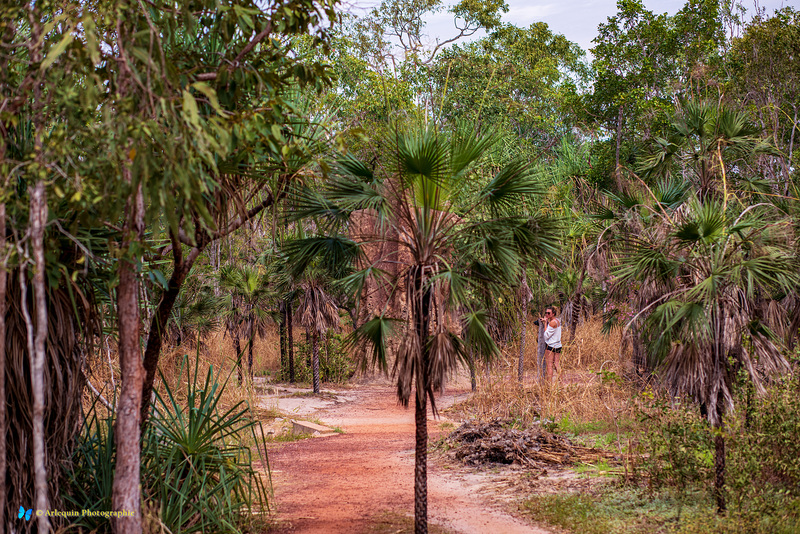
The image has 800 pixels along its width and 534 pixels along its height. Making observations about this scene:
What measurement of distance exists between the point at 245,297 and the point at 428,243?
12.8 meters

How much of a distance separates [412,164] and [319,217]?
1.15 meters

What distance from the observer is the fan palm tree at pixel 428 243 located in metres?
6.08

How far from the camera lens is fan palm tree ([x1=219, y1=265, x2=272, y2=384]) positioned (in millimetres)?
18000

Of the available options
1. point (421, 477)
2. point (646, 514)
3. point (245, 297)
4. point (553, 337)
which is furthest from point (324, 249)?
point (245, 297)

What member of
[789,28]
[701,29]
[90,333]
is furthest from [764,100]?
[90,333]

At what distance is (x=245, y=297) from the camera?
60.2ft

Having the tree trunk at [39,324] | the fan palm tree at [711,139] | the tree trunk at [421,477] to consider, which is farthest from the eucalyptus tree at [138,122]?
the fan palm tree at [711,139]

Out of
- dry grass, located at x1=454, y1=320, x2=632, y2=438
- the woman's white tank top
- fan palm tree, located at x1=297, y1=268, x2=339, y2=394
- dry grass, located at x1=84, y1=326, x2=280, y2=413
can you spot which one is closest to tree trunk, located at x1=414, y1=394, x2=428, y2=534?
dry grass, located at x1=84, y1=326, x2=280, y2=413

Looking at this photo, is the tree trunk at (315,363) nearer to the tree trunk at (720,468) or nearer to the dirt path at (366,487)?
the dirt path at (366,487)

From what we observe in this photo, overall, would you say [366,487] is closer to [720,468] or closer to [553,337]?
[720,468]

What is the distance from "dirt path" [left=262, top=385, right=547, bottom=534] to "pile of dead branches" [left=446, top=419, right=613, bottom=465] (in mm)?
546

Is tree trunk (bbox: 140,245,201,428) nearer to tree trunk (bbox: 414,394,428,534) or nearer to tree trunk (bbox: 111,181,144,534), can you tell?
tree trunk (bbox: 111,181,144,534)

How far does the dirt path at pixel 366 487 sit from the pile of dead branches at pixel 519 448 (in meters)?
0.55

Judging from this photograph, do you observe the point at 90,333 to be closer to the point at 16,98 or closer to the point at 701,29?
the point at 16,98
